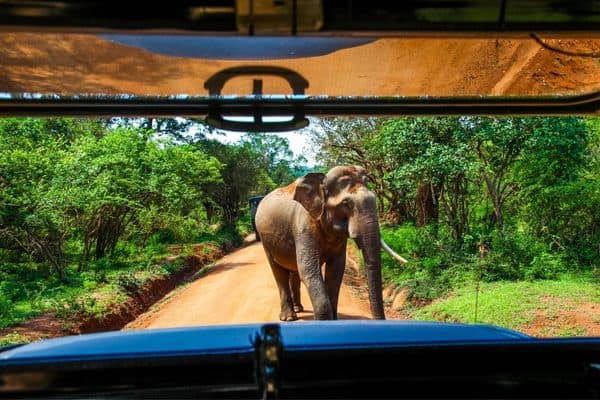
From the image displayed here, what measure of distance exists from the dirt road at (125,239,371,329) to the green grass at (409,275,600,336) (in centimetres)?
137

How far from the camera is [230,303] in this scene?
1363 cm

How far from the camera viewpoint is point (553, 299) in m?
10.5

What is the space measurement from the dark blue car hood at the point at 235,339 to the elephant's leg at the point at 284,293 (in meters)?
8.70

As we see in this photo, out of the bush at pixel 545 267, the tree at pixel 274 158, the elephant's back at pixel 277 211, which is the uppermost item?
the elephant's back at pixel 277 211

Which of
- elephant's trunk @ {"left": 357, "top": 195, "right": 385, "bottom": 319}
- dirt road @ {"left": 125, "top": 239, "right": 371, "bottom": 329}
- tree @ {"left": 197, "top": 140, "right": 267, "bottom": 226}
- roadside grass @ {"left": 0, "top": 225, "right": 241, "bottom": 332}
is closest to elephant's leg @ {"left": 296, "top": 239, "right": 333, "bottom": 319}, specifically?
elephant's trunk @ {"left": 357, "top": 195, "right": 385, "bottom": 319}

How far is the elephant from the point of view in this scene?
8547 millimetres

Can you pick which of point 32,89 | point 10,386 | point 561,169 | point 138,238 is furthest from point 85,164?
point 10,386

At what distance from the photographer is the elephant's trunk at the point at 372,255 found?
8219 millimetres

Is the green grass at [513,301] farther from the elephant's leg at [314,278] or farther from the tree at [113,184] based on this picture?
the tree at [113,184]

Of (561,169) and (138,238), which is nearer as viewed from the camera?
(561,169)

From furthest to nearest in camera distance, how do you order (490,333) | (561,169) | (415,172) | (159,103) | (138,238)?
1. (138,238)
2. (415,172)
3. (561,169)
4. (159,103)
5. (490,333)

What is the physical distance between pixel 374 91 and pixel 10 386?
159cm

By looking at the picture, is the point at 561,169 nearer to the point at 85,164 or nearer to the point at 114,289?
the point at 114,289

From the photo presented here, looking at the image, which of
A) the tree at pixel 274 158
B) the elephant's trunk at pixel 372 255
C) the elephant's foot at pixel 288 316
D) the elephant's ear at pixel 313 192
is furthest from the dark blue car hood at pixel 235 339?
the tree at pixel 274 158
